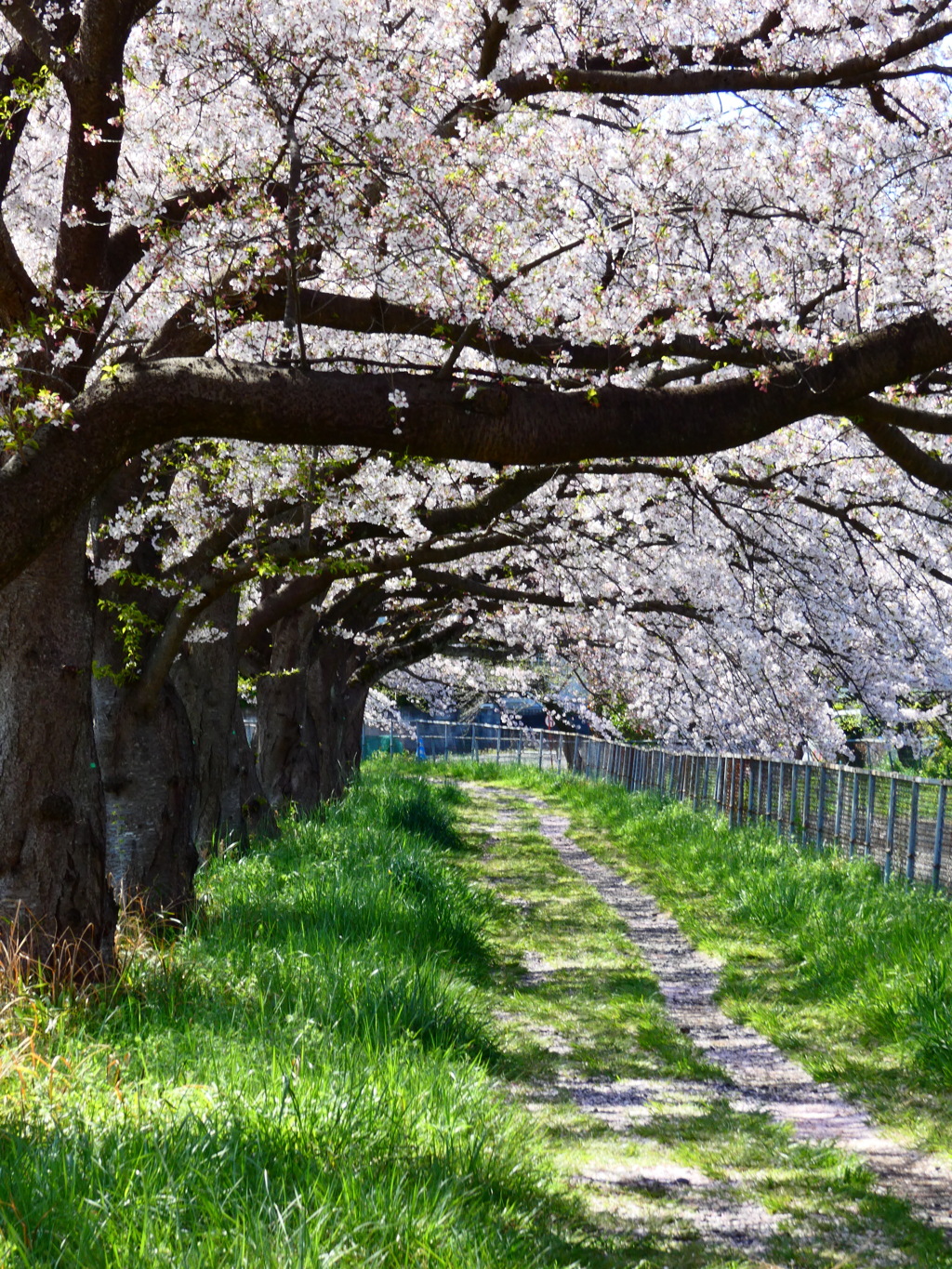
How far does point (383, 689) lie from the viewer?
4509 centimetres

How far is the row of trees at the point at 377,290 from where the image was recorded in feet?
17.2

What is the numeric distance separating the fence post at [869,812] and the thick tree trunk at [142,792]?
728cm

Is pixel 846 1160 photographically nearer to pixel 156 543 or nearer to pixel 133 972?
pixel 133 972

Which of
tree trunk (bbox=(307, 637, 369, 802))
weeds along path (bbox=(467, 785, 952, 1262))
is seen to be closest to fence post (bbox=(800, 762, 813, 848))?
weeds along path (bbox=(467, 785, 952, 1262))

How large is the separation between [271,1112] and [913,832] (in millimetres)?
8900

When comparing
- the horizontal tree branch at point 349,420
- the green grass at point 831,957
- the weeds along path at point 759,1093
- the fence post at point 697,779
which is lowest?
the weeds along path at point 759,1093

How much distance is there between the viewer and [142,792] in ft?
30.5

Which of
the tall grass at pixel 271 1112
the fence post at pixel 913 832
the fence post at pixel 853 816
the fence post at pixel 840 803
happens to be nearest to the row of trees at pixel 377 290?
the tall grass at pixel 271 1112

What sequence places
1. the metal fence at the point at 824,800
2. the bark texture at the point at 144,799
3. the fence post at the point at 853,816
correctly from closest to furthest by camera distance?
the bark texture at the point at 144,799 → the metal fence at the point at 824,800 → the fence post at the point at 853,816

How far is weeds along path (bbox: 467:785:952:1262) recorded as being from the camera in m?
5.30

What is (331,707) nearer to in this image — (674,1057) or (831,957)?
(831,957)

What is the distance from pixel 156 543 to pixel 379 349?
9.34 feet

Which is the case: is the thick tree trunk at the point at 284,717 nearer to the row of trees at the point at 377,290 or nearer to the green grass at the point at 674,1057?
the green grass at the point at 674,1057

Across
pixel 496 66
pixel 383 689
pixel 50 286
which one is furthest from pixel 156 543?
pixel 383 689
